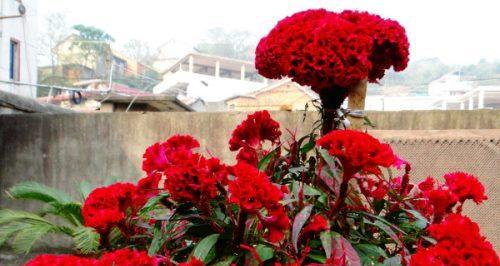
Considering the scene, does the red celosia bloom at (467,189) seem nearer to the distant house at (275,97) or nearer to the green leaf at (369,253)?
the green leaf at (369,253)

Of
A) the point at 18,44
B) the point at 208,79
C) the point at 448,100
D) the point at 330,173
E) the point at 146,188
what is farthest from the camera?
the point at 208,79

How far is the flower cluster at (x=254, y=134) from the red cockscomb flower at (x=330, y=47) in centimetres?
12

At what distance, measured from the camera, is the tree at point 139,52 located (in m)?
34.0

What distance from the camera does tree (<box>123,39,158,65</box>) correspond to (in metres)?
34.0

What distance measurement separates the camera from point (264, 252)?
0.82m

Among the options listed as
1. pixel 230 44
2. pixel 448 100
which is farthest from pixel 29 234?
pixel 230 44

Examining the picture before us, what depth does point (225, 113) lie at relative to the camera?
3.40m

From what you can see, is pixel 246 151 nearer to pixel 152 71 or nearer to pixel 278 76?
pixel 278 76

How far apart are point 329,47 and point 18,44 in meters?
10.5

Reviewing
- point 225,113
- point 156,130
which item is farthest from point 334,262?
point 156,130

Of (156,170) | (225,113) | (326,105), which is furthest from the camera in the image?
(225,113)

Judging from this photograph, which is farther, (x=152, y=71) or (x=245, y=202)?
(x=152, y=71)

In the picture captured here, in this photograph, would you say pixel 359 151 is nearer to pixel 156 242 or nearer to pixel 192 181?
pixel 192 181

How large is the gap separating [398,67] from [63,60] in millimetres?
25900
